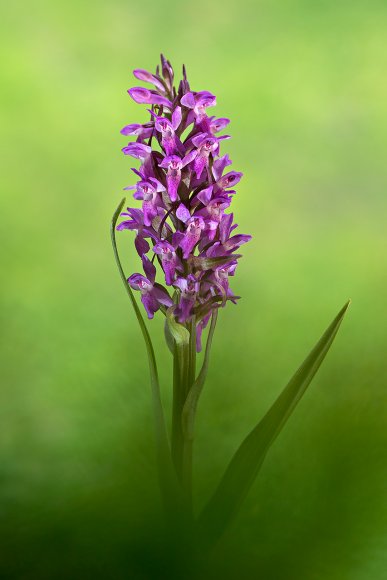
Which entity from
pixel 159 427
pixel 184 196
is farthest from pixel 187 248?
pixel 159 427

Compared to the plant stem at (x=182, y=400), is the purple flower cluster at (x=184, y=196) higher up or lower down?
higher up

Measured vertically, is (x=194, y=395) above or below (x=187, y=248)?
below

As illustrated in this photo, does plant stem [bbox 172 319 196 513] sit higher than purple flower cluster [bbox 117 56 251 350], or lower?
lower

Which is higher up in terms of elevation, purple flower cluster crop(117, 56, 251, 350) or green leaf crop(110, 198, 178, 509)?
purple flower cluster crop(117, 56, 251, 350)

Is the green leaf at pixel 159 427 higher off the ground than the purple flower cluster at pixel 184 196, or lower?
lower

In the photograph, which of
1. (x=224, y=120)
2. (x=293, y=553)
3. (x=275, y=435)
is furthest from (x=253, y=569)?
(x=224, y=120)

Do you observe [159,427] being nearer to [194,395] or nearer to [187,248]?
[194,395]
